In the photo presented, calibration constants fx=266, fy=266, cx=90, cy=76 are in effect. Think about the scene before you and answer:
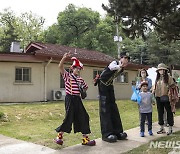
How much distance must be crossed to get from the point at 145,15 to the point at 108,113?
3453 mm

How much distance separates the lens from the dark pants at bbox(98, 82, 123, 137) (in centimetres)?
586

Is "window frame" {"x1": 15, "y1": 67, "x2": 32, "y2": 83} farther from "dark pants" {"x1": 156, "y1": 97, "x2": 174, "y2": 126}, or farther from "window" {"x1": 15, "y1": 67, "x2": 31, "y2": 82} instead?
"dark pants" {"x1": 156, "y1": 97, "x2": 174, "y2": 126}

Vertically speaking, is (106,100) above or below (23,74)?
below

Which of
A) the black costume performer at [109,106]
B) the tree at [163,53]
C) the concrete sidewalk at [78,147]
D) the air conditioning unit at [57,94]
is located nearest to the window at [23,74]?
the air conditioning unit at [57,94]

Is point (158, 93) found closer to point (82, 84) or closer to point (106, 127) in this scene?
point (106, 127)

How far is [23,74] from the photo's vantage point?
14.6 m

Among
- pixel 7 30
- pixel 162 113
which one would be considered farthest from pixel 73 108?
pixel 7 30

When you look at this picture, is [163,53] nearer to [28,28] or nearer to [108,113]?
[28,28]

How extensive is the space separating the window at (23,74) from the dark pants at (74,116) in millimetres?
9608

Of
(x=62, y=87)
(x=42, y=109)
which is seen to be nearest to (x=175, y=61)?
(x=62, y=87)

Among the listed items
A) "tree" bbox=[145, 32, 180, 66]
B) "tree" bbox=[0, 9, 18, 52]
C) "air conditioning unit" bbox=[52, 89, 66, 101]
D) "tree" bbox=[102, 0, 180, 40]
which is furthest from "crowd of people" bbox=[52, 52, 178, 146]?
"tree" bbox=[0, 9, 18, 52]

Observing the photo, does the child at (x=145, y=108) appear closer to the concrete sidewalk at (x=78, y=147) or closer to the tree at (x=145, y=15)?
the concrete sidewalk at (x=78, y=147)

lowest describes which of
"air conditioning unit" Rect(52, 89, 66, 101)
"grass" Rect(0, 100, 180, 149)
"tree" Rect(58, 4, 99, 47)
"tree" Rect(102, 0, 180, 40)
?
"grass" Rect(0, 100, 180, 149)

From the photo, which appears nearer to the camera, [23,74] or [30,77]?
[23,74]
